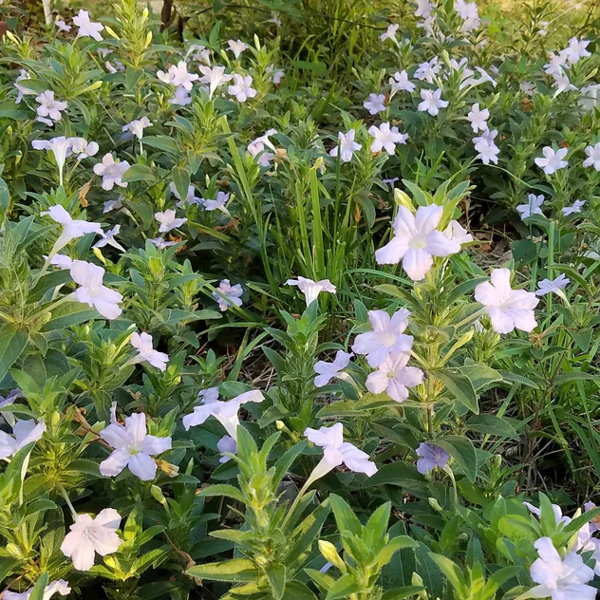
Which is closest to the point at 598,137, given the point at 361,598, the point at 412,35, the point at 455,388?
the point at 412,35

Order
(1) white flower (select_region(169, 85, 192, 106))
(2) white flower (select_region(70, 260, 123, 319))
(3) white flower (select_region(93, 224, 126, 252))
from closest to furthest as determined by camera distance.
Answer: (2) white flower (select_region(70, 260, 123, 319)), (3) white flower (select_region(93, 224, 126, 252)), (1) white flower (select_region(169, 85, 192, 106))

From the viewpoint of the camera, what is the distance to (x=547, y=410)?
1855mm

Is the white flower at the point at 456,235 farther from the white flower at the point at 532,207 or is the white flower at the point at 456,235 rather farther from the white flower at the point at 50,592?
the white flower at the point at 532,207

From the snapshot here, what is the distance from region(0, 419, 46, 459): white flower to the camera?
1094 mm

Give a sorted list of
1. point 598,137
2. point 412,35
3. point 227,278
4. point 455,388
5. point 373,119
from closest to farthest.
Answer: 1. point 455,388
2. point 227,278
3. point 598,137
4. point 373,119
5. point 412,35

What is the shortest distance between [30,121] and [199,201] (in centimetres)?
81

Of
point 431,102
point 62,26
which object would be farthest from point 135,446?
point 62,26

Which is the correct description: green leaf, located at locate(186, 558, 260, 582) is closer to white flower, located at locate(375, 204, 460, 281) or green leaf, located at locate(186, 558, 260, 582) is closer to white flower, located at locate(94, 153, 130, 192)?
white flower, located at locate(375, 204, 460, 281)

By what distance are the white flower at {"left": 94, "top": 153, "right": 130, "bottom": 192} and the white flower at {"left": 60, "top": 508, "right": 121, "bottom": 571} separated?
1446 mm

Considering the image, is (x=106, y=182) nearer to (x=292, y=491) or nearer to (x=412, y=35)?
(x=292, y=491)

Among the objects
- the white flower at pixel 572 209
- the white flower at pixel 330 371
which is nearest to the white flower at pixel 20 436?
the white flower at pixel 330 371

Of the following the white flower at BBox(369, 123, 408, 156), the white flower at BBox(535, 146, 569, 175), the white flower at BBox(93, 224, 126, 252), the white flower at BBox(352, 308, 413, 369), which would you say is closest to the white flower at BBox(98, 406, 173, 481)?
the white flower at BBox(352, 308, 413, 369)

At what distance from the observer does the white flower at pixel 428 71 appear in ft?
9.73

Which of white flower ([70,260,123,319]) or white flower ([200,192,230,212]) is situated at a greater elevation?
white flower ([70,260,123,319])
